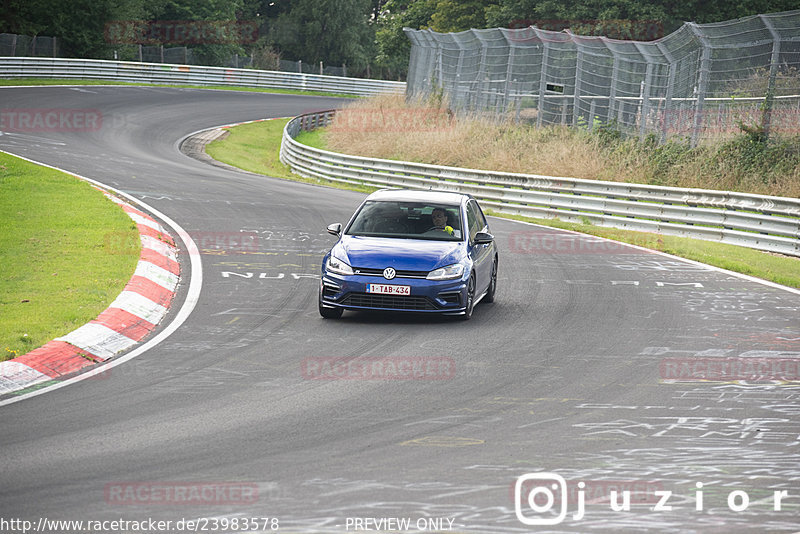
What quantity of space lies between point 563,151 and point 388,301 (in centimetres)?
1717

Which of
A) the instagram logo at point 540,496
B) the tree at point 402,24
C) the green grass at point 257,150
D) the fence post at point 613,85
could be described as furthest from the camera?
the tree at point 402,24

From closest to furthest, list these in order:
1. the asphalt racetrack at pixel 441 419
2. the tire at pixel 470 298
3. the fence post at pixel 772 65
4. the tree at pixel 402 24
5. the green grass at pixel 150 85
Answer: the asphalt racetrack at pixel 441 419, the tire at pixel 470 298, the fence post at pixel 772 65, the green grass at pixel 150 85, the tree at pixel 402 24

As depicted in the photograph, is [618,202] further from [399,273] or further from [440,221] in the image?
[399,273]

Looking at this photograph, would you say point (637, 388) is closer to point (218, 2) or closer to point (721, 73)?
point (721, 73)

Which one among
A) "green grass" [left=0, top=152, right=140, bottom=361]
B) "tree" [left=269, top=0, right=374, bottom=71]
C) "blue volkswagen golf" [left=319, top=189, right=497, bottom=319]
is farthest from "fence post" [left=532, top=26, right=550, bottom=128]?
"tree" [left=269, top=0, right=374, bottom=71]

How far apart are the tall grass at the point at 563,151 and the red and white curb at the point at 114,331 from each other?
45.8 ft

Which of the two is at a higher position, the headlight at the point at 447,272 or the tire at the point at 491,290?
the headlight at the point at 447,272

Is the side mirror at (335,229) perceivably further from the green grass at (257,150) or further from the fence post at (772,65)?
the green grass at (257,150)

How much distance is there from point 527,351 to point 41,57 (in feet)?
166

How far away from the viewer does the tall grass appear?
23.8m

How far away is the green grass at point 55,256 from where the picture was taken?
1089cm

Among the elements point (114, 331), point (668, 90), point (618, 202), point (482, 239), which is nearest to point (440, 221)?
point (482, 239)

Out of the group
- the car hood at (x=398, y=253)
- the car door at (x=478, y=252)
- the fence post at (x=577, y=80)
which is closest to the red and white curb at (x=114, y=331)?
the car hood at (x=398, y=253)

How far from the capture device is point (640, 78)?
91.5 feet
